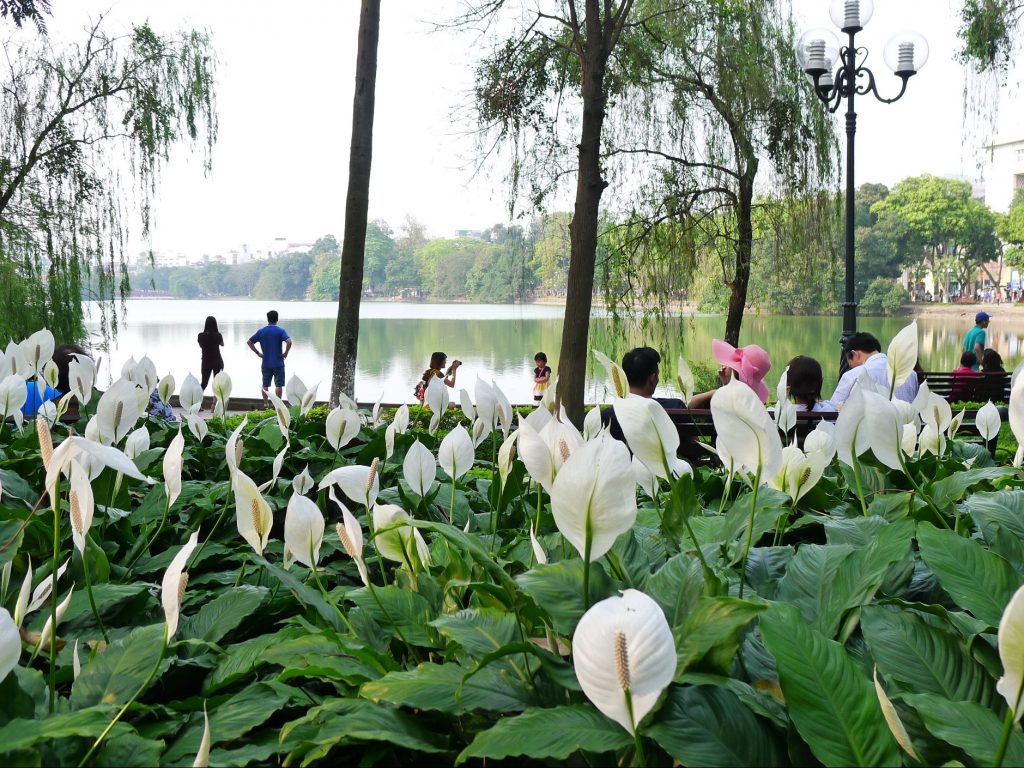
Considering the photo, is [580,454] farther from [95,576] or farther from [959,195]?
[959,195]

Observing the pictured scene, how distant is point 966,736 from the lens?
0.54 metres

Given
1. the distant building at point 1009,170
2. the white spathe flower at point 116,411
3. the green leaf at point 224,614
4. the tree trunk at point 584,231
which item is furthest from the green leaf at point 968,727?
the distant building at point 1009,170

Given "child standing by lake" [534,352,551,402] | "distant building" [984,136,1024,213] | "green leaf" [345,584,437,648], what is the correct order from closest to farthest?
"green leaf" [345,584,437,648], "child standing by lake" [534,352,551,402], "distant building" [984,136,1024,213]

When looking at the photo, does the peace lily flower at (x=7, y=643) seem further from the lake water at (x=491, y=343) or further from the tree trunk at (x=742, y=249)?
the tree trunk at (x=742, y=249)

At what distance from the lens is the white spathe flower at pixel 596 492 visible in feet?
1.85

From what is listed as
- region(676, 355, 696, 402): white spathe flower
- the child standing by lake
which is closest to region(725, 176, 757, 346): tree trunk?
the child standing by lake

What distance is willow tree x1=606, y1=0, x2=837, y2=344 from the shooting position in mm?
8633

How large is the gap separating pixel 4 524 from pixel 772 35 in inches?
362

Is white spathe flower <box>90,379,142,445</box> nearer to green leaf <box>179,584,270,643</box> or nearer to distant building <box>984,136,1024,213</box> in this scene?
green leaf <box>179,584,270,643</box>

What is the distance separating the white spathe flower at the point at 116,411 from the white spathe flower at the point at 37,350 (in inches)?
31.2

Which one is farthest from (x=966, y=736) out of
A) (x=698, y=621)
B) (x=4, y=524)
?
(x=4, y=524)

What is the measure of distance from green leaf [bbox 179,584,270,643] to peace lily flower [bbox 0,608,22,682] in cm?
33

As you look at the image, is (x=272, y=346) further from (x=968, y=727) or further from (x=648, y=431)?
(x=968, y=727)

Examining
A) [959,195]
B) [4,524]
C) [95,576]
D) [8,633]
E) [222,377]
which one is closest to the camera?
[8,633]
